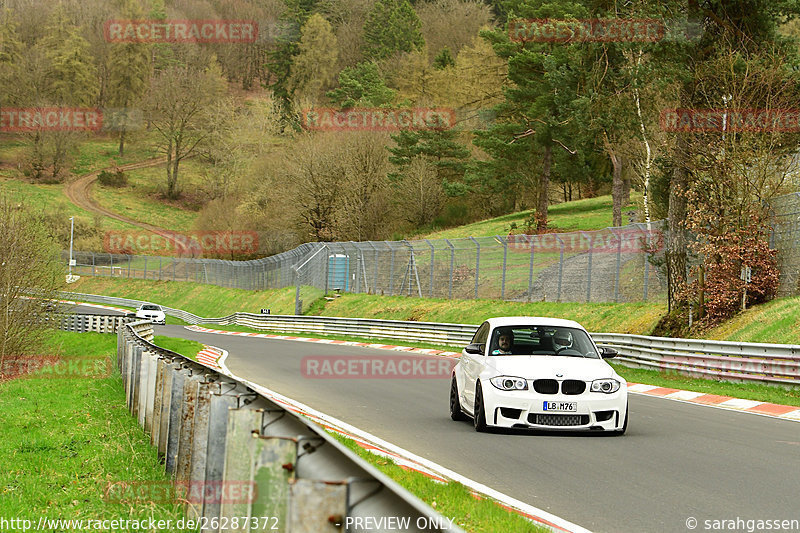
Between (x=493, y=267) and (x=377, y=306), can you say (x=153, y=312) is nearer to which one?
(x=377, y=306)

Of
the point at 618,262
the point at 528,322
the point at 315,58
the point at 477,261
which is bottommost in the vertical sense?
the point at 528,322

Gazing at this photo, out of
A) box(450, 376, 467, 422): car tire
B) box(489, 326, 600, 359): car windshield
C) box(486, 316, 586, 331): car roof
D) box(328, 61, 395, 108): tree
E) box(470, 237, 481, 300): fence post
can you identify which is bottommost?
box(450, 376, 467, 422): car tire

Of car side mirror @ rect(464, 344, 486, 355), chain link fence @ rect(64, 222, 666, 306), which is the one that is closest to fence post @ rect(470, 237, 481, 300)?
chain link fence @ rect(64, 222, 666, 306)

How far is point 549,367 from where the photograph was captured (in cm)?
1183

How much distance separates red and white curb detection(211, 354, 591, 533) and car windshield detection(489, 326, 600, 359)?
2.20 m

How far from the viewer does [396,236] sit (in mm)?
68688

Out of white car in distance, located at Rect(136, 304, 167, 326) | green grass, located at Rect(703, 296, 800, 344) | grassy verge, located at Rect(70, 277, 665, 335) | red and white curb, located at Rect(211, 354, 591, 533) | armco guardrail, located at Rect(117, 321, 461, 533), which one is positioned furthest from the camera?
white car in distance, located at Rect(136, 304, 167, 326)

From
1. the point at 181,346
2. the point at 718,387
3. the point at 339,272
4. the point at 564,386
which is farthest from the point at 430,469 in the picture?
the point at 339,272

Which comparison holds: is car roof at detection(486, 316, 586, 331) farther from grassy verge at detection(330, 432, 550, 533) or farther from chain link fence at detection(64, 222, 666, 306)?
chain link fence at detection(64, 222, 666, 306)

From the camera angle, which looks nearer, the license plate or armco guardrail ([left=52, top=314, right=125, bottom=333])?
the license plate

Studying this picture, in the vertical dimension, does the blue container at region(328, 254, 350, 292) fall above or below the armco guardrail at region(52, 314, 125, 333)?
above

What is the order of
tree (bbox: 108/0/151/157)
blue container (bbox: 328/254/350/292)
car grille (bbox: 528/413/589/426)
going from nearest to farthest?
car grille (bbox: 528/413/589/426)
blue container (bbox: 328/254/350/292)
tree (bbox: 108/0/151/157)

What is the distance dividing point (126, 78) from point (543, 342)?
13139 cm

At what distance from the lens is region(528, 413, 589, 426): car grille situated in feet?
38.5
